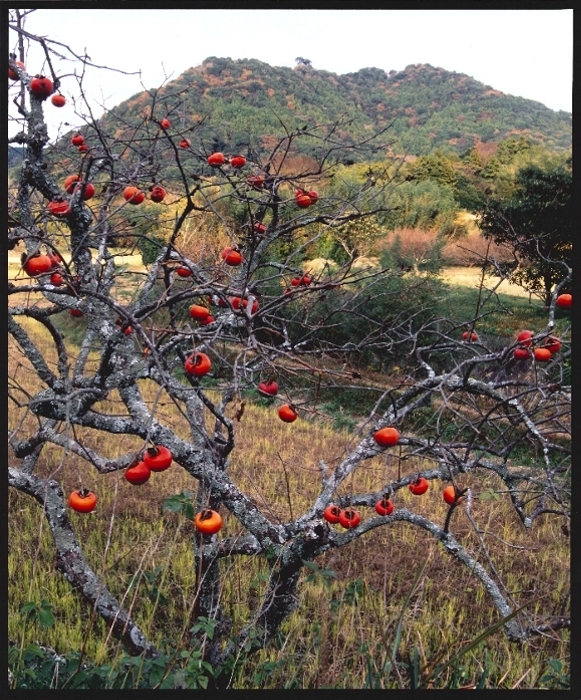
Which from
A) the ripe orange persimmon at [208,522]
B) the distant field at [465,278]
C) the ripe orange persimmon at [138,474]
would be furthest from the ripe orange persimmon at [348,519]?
the distant field at [465,278]

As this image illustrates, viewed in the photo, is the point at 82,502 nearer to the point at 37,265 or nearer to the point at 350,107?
the point at 37,265

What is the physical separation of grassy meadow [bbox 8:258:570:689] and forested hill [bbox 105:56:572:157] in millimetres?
2207

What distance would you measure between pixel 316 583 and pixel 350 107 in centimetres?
532

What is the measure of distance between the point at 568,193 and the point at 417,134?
343 cm

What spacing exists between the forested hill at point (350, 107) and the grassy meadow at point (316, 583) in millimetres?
2207

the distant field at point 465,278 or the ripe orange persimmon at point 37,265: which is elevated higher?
the ripe orange persimmon at point 37,265

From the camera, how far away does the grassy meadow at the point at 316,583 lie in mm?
1853

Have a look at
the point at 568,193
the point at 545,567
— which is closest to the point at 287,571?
the point at 545,567

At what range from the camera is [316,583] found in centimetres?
275

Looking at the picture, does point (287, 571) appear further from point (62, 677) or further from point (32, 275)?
point (32, 275)

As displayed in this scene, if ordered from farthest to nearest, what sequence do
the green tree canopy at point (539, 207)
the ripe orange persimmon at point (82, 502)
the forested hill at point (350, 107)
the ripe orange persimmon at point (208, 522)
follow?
the green tree canopy at point (539, 207)
the forested hill at point (350, 107)
the ripe orange persimmon at point (82, 502)
the ripe orange persimmon at point (208, 522)

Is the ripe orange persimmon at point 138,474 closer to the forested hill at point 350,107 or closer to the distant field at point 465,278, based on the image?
the forested hill at point 350,107

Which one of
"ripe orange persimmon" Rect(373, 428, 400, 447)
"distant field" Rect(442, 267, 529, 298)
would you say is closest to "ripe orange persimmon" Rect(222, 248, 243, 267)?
"ripe orange persimmon" Rect(373, 428, 400, 447)

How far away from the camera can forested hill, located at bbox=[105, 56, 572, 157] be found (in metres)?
4.81
